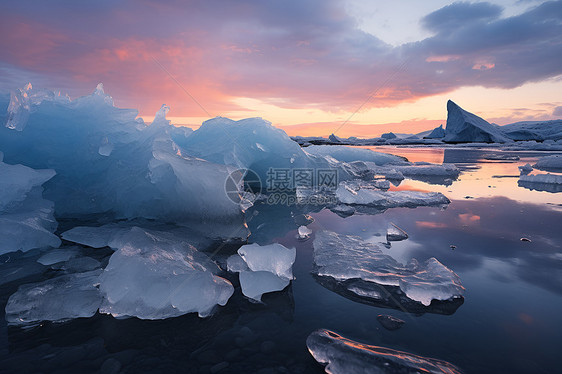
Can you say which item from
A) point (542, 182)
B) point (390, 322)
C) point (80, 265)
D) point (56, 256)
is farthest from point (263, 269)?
point (542, 182)

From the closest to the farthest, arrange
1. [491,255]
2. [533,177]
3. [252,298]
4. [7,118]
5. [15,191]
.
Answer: [252,298]
[491,255]
[15,191]
[7,118]
[533,177]

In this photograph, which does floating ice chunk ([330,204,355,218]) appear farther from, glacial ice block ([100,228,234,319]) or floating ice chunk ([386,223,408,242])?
glacial ice block ([100,228,234,319])

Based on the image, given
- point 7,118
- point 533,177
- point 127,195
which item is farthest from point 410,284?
point 533,177

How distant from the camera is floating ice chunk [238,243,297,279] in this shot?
1671mm

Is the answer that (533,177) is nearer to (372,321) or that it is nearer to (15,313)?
(372,321)

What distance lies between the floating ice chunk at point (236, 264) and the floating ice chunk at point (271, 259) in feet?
0.35

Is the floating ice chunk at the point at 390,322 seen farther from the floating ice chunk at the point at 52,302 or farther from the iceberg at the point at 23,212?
the iceberg at the point at 23,212

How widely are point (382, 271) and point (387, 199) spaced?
240cm

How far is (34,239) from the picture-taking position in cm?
214

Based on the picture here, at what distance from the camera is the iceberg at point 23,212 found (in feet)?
6.86

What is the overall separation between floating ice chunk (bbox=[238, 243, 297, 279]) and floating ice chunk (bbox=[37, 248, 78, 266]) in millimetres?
1334

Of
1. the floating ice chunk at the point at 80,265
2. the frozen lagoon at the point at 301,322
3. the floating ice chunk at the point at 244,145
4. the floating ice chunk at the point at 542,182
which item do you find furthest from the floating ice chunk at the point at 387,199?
the floating ice chunk at the point at 80,265

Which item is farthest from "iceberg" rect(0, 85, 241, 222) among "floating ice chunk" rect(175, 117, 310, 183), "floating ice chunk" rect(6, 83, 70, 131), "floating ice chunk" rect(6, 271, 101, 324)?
"floating ice chunk" rect(6, 271, 101, 324)

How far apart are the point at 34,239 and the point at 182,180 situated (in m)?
1.34
